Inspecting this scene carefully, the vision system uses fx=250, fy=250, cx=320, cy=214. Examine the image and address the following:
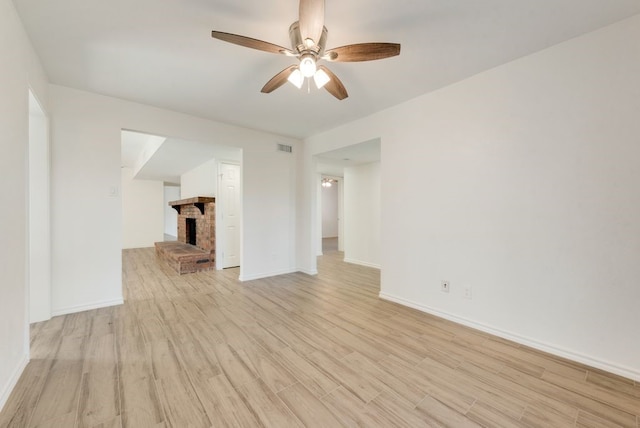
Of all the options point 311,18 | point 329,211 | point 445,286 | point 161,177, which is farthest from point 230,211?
point 329,211

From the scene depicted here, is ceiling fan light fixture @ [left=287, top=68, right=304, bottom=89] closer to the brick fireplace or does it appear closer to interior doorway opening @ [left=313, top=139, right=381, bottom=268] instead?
interior doorway opening @ [left=313, top=139, right=381, bottom=268]

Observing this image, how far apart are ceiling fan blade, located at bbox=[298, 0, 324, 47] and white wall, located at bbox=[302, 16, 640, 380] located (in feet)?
5.98

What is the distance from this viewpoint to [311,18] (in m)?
1.46

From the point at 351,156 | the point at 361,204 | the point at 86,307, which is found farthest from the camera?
the point at 361,204

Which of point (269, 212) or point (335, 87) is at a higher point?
point (335, 87)

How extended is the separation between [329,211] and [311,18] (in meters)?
9.48

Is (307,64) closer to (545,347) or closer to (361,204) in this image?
(545,347)

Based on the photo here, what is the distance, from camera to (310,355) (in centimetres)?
203

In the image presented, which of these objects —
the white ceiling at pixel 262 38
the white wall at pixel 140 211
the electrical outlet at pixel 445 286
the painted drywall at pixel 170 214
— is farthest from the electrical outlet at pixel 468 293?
the painted drywall at pixel 170 214

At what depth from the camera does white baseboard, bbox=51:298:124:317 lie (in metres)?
2.74

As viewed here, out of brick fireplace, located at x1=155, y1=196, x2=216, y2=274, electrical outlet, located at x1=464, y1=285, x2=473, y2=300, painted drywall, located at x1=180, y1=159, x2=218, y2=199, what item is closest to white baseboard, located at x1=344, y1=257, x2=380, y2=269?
electrical outlet, located at x1=464, y1=285, x2=473, y2=300

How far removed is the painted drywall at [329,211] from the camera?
10648 millimetres

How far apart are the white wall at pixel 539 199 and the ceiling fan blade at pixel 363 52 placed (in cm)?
136

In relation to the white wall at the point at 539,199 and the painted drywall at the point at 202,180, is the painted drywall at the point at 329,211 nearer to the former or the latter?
the painted drywall at the point at 202,180
